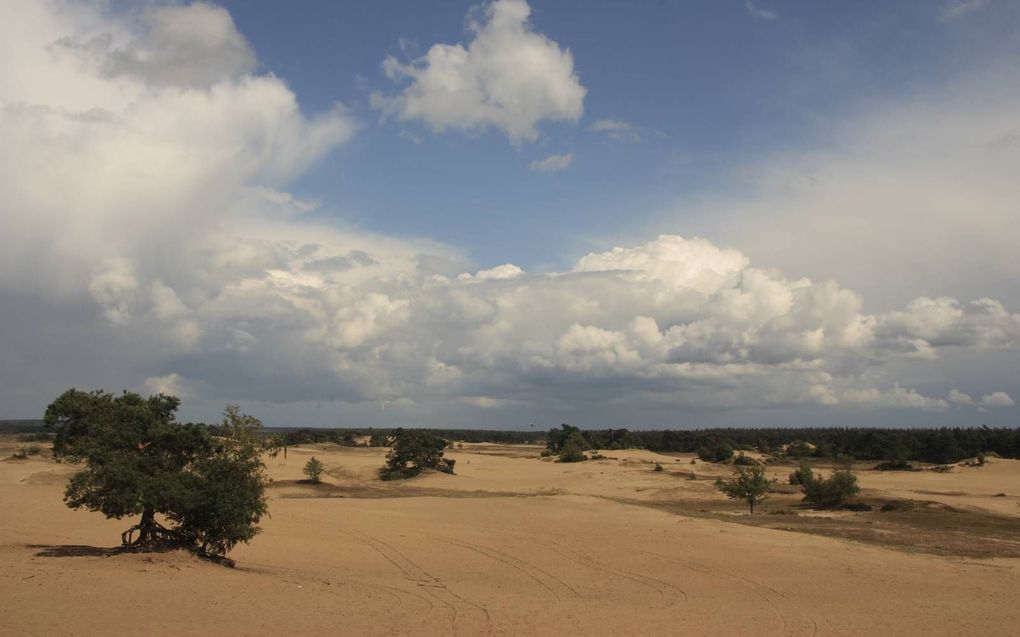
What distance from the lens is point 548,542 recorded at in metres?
31.8

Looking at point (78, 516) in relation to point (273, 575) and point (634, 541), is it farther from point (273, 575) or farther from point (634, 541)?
point (634, 541)

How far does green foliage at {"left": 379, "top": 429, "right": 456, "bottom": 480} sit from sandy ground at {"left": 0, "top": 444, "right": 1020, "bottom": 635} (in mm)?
24764

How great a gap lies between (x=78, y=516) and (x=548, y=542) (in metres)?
23.5

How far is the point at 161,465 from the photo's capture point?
70.6ft

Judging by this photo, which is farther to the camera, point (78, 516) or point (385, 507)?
point (385, 507)

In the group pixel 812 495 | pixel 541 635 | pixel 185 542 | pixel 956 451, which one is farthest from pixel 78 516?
pixel 956 451

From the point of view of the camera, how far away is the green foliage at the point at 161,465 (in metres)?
20.3

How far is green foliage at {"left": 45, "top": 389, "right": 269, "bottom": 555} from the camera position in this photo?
66.6 ft

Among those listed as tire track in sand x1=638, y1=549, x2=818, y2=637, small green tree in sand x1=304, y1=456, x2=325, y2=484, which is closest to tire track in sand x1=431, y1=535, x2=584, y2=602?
tire track in sand x1=638, y1=549, x2=818, y2=637

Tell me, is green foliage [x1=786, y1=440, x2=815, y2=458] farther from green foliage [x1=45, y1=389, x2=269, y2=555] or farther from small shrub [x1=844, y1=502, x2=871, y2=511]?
green foliage [x1=45, y1=389, x2=269, y2=555]

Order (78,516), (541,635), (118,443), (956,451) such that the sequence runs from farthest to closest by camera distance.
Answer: (956,451)
(78,516)
(118,443)
(541,635)

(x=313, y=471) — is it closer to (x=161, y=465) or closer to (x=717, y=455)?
(x=161, y=465)

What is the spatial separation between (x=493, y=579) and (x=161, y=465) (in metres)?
10.7

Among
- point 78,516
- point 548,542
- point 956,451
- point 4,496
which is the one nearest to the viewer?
point 548,542
